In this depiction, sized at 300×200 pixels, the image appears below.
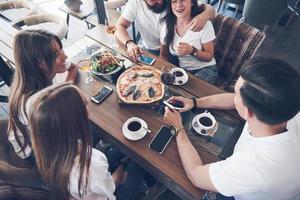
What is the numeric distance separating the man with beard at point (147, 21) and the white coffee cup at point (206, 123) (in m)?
0.73

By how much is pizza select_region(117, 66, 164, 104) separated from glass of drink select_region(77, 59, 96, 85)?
0.22m

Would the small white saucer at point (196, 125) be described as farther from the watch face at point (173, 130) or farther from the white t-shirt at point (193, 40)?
the white t-shirt at point (193, 40)

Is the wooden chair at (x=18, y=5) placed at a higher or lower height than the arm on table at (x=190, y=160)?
higher

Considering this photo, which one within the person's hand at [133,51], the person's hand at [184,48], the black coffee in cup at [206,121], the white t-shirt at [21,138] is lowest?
the white t-shirt at [21,138]

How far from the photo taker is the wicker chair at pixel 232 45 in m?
1.97

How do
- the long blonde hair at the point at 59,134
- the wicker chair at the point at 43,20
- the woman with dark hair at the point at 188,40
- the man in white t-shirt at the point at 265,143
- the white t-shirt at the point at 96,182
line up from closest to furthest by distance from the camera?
the man in white t-shirt at the point at 265,143, the long blonde hair at the point at 59,134, the white t-shirt at the point at 96,182, the woman with dark hair at the point at 188,40, the wicker chair at the point at 43,20

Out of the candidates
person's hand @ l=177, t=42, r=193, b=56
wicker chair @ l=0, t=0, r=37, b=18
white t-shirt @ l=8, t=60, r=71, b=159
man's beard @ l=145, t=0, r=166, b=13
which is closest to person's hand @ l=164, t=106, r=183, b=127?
person's hand @ l=177, t=42, r=193, b=56

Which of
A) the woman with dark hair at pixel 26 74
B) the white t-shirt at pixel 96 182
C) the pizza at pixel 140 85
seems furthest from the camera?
the pizza at pixel 140 85

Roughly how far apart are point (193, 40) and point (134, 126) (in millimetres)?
894

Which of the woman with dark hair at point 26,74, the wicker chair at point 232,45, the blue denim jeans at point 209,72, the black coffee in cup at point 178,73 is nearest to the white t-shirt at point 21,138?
the woman with dark hair at point 26,74

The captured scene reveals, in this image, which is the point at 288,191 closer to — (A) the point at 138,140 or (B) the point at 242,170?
(B) the point at 242,170

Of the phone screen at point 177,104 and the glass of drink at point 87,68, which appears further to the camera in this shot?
the glass of drink at point 87,68

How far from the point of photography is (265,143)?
1.12 meters

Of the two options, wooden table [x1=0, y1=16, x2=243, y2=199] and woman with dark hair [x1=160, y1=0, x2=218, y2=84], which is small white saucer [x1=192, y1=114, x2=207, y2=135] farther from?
woman with dark hair [x1=160, y1=0, x2=218, y2=84]
